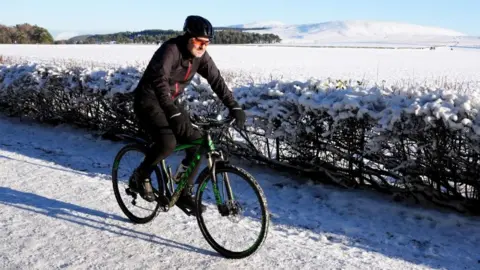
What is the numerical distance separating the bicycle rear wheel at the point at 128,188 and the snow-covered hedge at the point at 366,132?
201cm

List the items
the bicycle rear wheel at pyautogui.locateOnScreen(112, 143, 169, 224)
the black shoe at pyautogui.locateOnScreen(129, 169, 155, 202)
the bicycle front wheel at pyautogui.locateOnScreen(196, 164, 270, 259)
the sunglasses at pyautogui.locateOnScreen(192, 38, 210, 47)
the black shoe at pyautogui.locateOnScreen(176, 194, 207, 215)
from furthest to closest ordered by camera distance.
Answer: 1. the bicycle rear wheel at pyautogui.locateOnScreen(112, 143, 169, 224)
2. the black shoe at pyautogui.locateOnScreen(129, 169, 155, 202)
3. the black shoe at pyautogui.locateOnScreen(176, 194, 207, 215)
4. the sunglasses at pyautogui.locateOnScreen(192, 38, 210, 47)
5. the bicycle front wheel at pyautogui.locateOnScreen(196, 164, 270, 259)

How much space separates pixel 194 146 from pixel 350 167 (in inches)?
101

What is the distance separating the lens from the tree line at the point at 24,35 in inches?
3263

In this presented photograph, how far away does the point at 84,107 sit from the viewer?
30.1ft

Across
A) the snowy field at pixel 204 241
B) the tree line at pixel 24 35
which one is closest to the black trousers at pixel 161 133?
the snowy field at pixel 204 241

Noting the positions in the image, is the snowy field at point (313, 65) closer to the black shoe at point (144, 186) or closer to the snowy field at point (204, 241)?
the snowy field at point (204, 241)

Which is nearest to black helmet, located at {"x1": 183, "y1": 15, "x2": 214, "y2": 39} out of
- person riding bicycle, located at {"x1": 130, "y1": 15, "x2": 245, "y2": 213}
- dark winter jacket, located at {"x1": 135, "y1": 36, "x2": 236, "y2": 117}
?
person riding bicycle, located at {"x1": 130, "y1": 15, "x2": 245, "y2": 213}

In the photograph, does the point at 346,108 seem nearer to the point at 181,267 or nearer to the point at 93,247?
the point at 181,267

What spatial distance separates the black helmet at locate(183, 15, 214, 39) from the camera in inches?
157

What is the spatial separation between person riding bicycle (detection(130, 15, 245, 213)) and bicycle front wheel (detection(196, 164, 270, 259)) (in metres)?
0.21

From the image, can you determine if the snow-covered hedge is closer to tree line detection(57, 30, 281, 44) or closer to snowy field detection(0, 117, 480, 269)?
snowy field detection(0, 117, 480, 269)

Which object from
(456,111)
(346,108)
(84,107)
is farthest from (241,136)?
(84,107)

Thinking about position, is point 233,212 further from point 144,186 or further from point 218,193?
point 144,186

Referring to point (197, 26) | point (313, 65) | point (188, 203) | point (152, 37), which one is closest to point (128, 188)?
point (188, 203)
